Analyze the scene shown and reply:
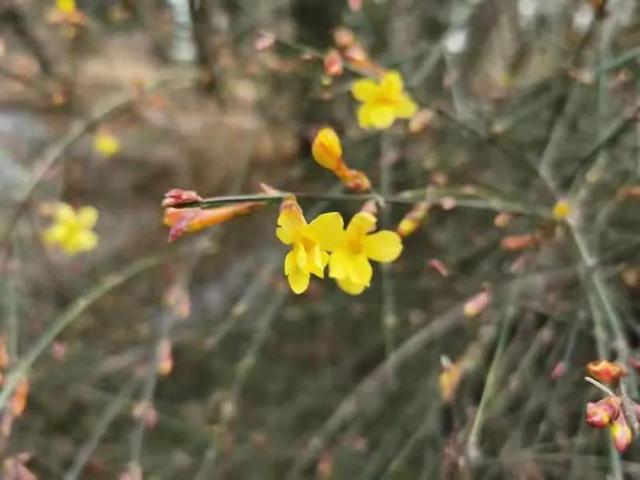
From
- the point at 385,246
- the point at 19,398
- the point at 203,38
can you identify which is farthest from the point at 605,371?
the point at 203,38

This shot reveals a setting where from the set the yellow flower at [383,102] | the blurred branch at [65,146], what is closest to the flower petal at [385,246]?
the yellow flower at [383,102]

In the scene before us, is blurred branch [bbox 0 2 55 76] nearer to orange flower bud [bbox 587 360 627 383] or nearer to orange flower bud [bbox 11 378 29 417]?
orange flower bud [bbox 11 378 29 417]

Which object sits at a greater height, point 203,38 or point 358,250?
point 203,38

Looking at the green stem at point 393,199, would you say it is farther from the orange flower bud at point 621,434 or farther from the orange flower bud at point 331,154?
the orange flower bud at point 621,434

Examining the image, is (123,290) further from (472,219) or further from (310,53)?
(310,53)

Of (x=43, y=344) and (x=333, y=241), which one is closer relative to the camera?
(x=333, y=241)

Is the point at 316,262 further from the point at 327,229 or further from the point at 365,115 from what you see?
the point at 365,115
